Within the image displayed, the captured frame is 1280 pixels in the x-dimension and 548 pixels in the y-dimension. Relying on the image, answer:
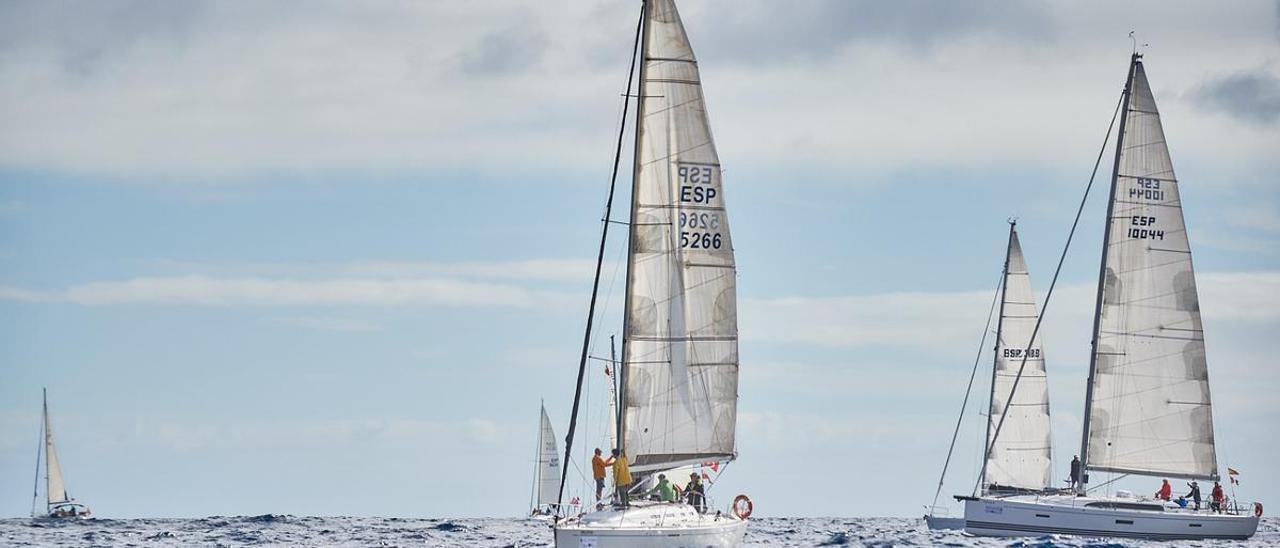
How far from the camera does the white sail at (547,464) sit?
91.6 meters

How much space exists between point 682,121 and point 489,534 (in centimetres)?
3613

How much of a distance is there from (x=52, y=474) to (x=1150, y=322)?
58.4 m

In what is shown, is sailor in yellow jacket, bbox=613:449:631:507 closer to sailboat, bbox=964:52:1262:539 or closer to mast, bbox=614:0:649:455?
mast, bbox=614:0:649:455

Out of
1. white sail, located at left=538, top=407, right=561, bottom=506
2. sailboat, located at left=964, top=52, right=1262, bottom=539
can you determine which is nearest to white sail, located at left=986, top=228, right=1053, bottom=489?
sailboat, located at left=964, top=52, right=1262, bottom=539

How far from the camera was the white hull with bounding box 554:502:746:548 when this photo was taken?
36.7m

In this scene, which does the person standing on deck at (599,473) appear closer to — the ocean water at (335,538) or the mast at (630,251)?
the mast at (630,251)

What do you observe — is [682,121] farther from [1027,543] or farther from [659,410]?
[1027,543]

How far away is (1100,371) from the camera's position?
2244 inches

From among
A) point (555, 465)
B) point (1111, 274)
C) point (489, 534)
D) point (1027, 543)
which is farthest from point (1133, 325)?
point (555, 465)

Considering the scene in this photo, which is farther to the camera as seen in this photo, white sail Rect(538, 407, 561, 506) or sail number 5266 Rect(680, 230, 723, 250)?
white sail Rect(538, 407, 561, 506)

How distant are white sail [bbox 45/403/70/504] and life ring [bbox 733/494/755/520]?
193 ft

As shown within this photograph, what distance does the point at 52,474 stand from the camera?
93.0 m

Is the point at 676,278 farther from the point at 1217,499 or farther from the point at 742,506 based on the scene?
the point at 1217,499

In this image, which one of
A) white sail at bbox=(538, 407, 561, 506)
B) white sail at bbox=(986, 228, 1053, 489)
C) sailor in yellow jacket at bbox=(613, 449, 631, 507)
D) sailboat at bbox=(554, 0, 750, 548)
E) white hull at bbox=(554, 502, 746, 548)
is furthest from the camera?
white sail at bbox=(538, 407, 561, 506)
